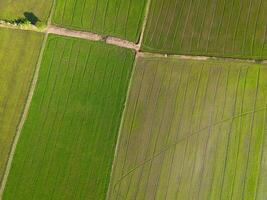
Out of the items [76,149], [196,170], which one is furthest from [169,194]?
[76,149]

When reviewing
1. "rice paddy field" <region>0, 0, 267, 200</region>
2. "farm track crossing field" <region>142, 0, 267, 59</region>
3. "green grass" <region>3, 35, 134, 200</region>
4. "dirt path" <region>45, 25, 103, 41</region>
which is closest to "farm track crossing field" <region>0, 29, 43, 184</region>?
"rice paddy field" <region>0, 0, 267, 200</region>

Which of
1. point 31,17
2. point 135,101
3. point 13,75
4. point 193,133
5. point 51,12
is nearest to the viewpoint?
point 193,133

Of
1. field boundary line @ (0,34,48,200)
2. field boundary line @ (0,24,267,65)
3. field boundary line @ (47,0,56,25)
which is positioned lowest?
field boundary line @ (0,34,48,200)

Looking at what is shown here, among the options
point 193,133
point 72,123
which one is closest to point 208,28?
point 193,133

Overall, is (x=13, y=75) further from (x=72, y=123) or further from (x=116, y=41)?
(x=116, y=41)

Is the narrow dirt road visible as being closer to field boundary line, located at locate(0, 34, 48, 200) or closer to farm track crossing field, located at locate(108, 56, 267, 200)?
field boundary line, located at locate(0, 34, 48, 200)

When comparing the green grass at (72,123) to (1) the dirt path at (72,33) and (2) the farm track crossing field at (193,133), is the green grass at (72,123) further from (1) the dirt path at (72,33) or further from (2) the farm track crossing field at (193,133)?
(2) the farm track crossing field at (193,133)
